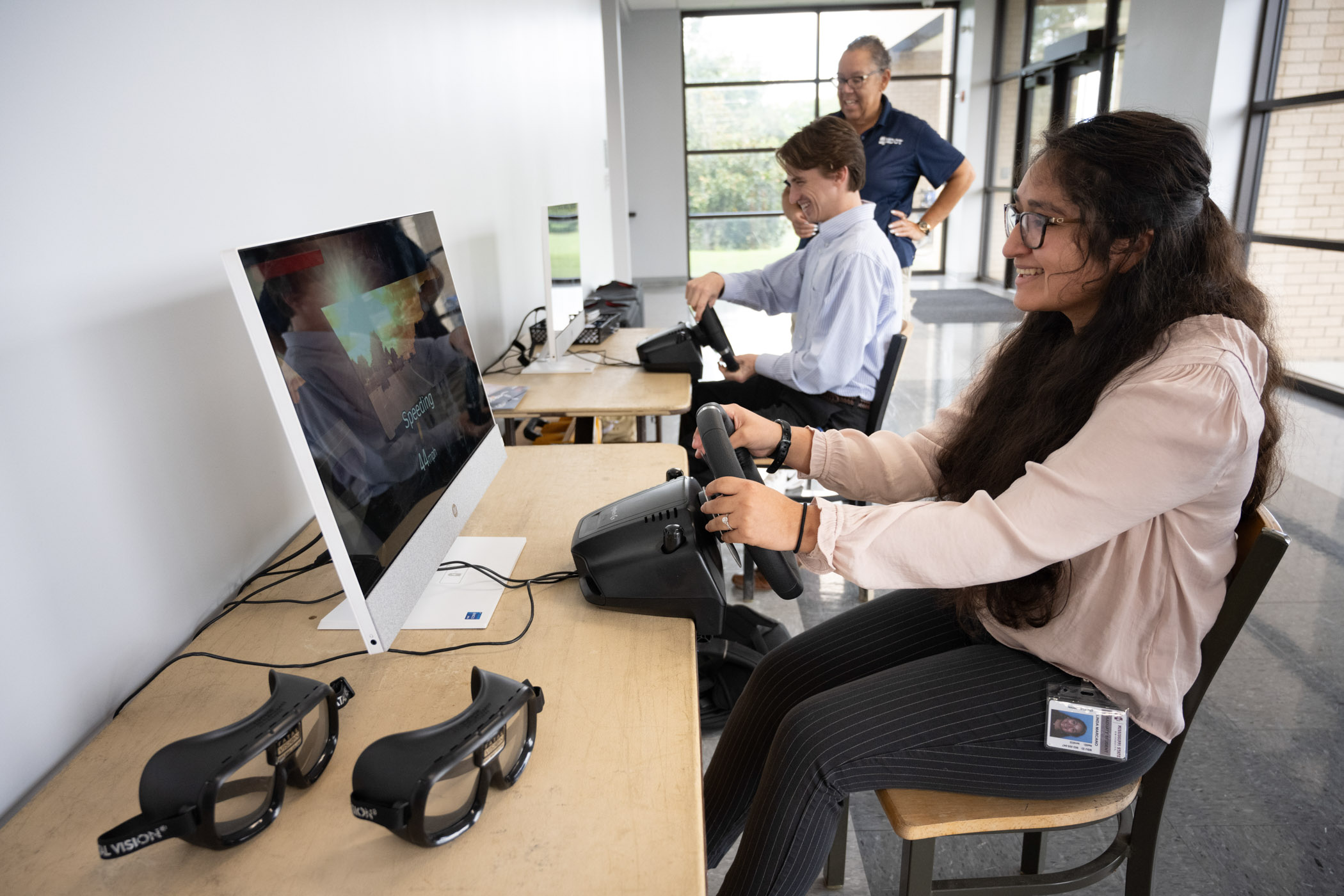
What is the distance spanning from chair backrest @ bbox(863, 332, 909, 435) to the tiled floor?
0.66ft

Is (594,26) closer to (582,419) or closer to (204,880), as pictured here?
(582,419)

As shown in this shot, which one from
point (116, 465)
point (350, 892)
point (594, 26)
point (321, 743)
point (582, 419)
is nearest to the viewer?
point (350, 892)

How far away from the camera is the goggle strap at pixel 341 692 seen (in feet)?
2.72

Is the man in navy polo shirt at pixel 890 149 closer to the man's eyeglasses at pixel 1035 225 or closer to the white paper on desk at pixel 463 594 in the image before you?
the man's eyeglasses at pixel 1035 225

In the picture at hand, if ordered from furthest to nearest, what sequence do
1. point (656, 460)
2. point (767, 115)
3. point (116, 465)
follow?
point (767, 115)
point (656, 460)
point (116, 465)

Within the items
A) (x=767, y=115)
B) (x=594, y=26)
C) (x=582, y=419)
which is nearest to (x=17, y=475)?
(x=582, y=419)

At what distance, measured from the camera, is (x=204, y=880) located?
27.2 inches

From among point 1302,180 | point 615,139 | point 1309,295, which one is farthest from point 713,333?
point 615,139

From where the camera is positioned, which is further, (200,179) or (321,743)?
(200,179)

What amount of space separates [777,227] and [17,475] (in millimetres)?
9868

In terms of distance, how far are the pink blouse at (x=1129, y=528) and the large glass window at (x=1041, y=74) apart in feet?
18.8

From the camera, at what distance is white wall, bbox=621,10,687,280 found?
9344 millimetres

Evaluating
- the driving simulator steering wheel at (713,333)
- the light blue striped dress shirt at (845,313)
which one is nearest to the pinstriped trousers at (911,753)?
the light blue striped dress shirt at (845,313)

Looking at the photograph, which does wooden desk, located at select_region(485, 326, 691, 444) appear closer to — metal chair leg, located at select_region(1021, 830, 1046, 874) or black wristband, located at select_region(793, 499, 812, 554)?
black wristband, located at select_region(793, 499, 812, 554)
